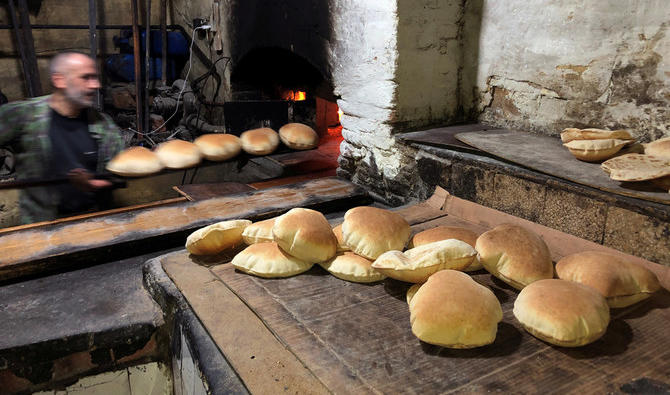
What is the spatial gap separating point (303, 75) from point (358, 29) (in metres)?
2.98

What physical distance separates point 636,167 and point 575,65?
0.98 metres

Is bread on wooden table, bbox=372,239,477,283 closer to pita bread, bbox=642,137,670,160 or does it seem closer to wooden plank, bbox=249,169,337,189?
pita bread, bbox=642,137,670,160

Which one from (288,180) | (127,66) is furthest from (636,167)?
(127,66)

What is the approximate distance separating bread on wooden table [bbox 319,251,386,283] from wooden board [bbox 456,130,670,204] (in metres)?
0.98

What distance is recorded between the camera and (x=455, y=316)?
1.25m

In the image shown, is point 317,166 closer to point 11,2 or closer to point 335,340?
point 335,340

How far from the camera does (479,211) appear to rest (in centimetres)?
231

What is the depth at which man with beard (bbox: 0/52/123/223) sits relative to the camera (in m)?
3.14

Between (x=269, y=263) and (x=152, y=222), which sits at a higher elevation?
(x=269, y=263)

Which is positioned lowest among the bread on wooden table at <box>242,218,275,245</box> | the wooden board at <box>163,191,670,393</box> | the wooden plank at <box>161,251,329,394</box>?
the wooden plank at <box>161,251,329,394</box>

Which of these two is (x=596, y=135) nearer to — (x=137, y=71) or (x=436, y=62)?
(x=436, y=62)

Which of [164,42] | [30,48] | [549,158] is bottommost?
[549,158]

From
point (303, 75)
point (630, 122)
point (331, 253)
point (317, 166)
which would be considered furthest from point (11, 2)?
point (630, 122)

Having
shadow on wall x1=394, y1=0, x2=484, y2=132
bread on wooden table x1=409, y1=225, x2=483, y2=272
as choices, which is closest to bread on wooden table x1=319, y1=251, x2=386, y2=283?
bread on wooden table x1=409, y1=225, x2=483, y2=272
